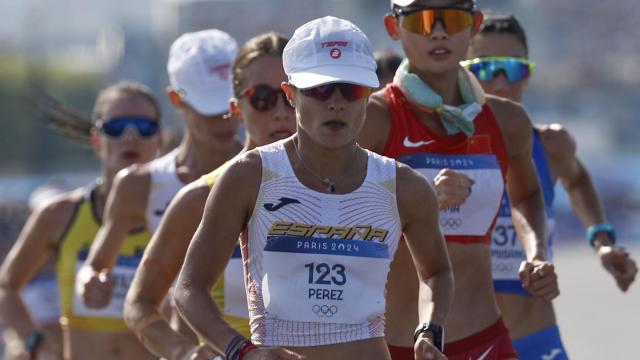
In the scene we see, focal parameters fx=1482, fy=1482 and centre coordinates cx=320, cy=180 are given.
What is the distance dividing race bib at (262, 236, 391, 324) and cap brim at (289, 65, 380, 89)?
44cm

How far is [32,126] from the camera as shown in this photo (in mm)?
27688

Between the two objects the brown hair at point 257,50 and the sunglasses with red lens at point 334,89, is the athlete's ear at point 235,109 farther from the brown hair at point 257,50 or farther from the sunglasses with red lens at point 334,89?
the sunglasses with red lens at point 334,89

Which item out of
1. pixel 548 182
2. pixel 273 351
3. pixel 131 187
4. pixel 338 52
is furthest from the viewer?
pixel 548 182

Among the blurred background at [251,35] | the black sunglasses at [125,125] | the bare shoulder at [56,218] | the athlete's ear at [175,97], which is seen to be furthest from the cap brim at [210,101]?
the blurred background at [251,35]

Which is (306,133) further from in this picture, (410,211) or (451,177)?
(451,177)

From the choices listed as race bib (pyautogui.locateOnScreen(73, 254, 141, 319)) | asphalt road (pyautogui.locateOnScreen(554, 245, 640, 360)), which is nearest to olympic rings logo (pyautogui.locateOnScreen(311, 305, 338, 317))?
race bib (pyautogui.locateOnScreen(73, 254, 141, 319))

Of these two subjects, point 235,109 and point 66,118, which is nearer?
point 235,109

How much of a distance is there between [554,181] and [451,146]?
175cm

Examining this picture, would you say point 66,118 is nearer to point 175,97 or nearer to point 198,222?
point 175,97

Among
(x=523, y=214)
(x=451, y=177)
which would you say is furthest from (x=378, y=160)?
(x=523, y=214)

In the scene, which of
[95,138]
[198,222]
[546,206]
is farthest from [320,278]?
[95,138]

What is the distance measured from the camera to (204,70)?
6484 mm

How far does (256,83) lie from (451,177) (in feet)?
2.92

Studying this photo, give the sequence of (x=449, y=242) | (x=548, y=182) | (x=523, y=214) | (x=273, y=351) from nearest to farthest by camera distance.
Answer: (x=273, y=351), (x=449, y=242), (x=523, y=214), (x=548, y=182)
